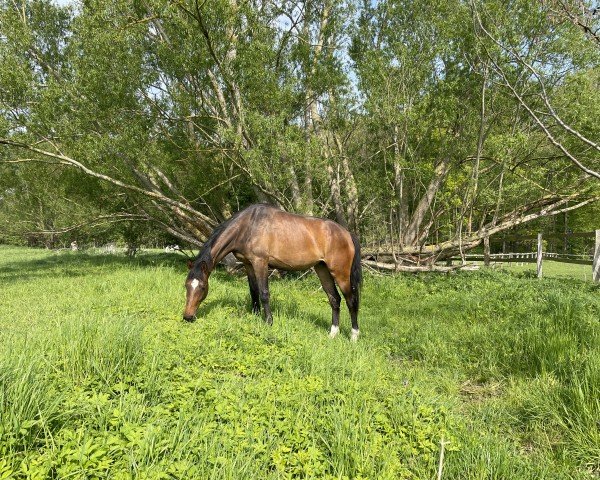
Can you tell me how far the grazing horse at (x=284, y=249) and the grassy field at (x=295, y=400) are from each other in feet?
2.47

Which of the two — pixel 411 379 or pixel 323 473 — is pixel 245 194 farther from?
pixel 323 473

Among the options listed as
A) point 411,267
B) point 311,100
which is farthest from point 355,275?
point 311,100

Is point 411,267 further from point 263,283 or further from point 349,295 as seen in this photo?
point 263,283

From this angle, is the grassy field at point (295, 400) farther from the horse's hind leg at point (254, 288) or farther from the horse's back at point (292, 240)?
the horse's back at point (292, 240)

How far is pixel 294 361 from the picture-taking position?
3721 mm

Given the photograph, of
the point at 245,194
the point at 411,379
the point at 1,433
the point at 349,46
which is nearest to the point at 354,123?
the point at 349,46

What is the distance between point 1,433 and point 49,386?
461mm

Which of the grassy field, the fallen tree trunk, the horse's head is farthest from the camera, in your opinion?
the fallen tree trunk

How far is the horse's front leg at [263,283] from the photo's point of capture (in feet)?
17.4

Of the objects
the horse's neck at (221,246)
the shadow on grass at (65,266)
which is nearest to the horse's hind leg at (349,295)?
the horse's neck at (221,246)

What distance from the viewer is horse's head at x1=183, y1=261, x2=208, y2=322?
5062 mm

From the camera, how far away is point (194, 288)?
5.15 meters

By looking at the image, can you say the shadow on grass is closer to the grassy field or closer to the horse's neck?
the horse's neck

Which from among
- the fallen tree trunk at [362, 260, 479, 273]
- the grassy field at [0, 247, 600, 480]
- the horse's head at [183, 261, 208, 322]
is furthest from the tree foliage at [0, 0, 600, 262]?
the grassy field at [0, 247, 600, 480]
